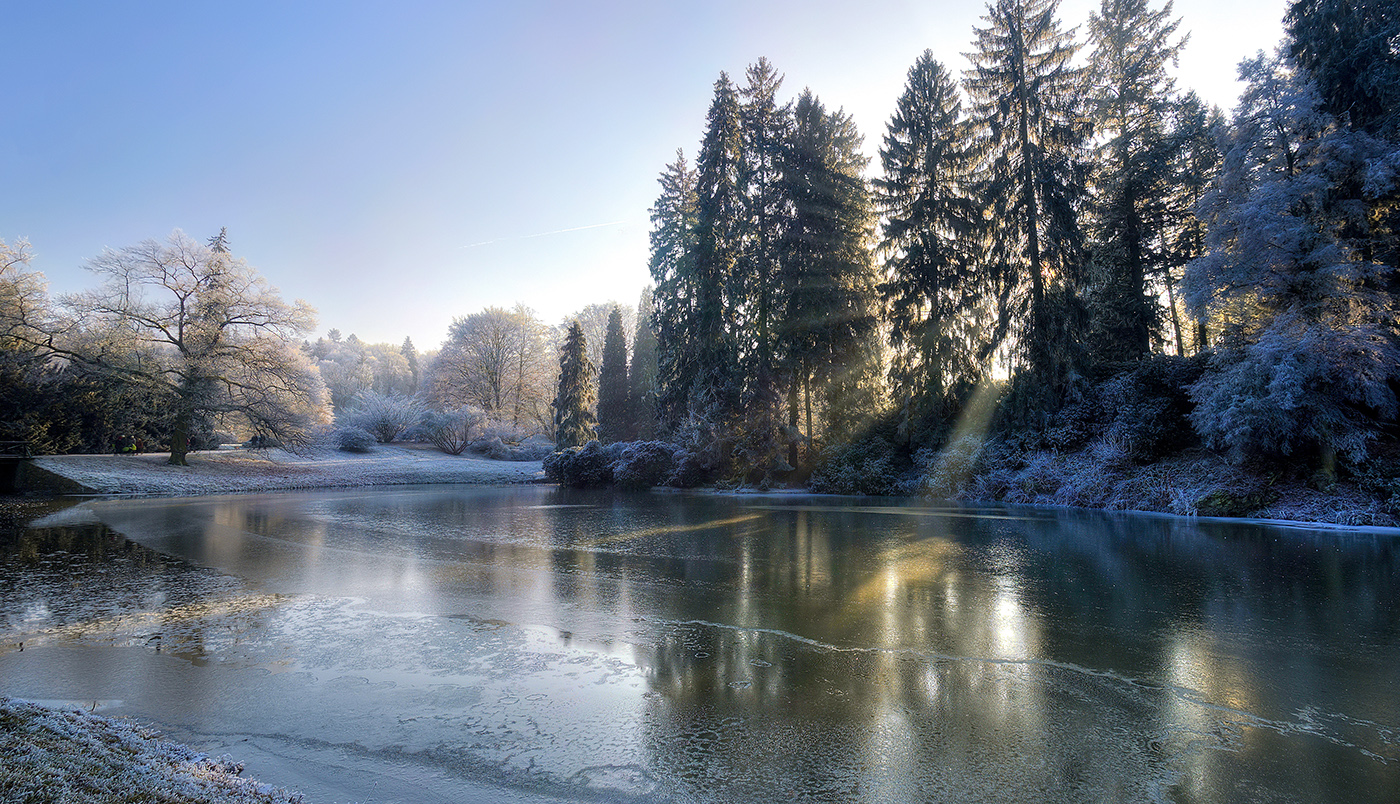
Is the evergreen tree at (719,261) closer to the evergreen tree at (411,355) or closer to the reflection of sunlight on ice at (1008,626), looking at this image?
the reflection of sunlight on ice at (1008,626)

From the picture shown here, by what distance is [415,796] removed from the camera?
104 inches

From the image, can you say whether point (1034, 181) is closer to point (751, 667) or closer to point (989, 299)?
point (989, 299)

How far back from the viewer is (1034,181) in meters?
19.3

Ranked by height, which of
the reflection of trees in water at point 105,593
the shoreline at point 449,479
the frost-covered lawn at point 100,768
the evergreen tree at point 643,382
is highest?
the evergreen tree at point 643,382

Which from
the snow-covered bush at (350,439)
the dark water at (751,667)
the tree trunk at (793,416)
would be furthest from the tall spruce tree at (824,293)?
the snow-covered bush at (350,439)

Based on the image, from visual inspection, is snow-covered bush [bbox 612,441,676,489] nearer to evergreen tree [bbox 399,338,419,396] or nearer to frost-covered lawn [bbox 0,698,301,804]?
frost-covered lawn [bbox 0,698,301,804]

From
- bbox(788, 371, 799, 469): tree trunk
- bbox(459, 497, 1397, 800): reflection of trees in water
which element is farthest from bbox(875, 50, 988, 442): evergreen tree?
bbox(459, 497, 1397, 800): reflection of trees in water

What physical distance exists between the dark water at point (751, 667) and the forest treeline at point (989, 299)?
21.3ft

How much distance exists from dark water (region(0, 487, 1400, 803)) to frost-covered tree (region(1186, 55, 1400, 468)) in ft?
13.6

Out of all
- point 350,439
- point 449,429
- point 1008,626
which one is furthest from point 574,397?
point 1008,626

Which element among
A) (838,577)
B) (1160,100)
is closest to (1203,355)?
(1160,100)

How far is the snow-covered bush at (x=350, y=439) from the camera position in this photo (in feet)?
112

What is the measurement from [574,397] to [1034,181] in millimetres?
27514

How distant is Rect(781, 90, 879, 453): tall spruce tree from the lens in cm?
2341
